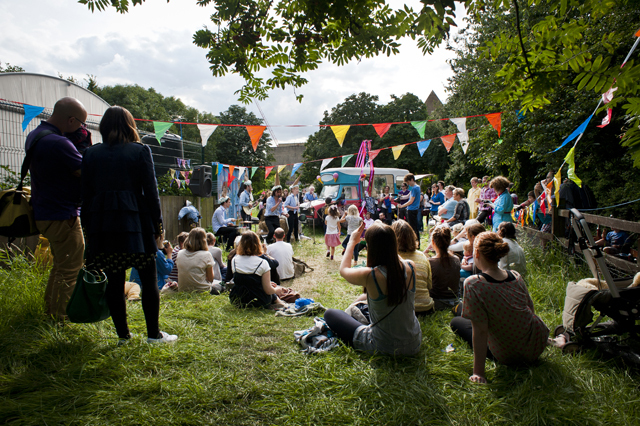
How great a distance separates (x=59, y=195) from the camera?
2.64 m

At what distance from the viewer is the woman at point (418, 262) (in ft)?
11.7

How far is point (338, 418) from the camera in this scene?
1941 mm

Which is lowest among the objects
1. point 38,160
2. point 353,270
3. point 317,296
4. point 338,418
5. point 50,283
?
point 317,296

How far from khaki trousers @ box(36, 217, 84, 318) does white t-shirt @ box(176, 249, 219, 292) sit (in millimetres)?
1854

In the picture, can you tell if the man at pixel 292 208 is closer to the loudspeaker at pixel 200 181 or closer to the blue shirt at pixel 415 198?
the loudspeaker at pixel 200 181

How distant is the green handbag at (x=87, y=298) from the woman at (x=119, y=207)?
11 centimetres

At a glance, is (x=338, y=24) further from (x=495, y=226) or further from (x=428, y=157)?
(x=428, y=157)

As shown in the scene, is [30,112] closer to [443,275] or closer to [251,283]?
[251,283]

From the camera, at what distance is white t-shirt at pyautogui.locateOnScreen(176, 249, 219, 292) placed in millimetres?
4684

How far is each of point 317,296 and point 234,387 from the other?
9.67 ft

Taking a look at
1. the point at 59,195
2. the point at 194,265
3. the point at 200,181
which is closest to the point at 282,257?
the point at 194,265

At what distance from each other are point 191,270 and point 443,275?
3.15 meters

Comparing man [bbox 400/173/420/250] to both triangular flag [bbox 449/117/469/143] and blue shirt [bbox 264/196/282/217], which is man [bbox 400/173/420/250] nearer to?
triangular flag [bbox 449/117/469/143]

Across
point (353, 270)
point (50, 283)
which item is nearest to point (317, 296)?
point (353, 270)
